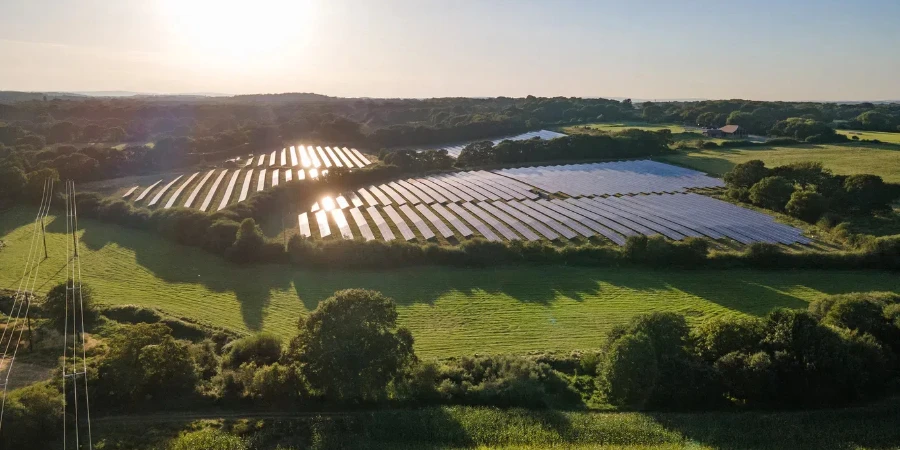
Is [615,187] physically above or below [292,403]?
above

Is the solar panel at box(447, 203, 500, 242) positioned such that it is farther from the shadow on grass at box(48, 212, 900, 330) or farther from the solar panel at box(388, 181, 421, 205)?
the shadow on grass at box(48, 212, 900, 330)

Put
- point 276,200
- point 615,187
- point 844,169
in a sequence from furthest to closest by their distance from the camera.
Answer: point 844,169 → point 615,187 → point 276,200

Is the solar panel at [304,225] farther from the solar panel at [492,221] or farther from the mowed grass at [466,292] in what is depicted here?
the solar panel at [492,221]

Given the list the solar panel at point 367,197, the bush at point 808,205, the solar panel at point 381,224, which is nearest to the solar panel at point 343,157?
the solar panel at point 367,197

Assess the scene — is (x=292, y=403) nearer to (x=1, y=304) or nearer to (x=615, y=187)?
(x=1, y=304)

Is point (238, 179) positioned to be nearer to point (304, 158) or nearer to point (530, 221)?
point (304, 158)

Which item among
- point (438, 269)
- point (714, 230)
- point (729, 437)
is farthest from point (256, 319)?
point (714, 230)
